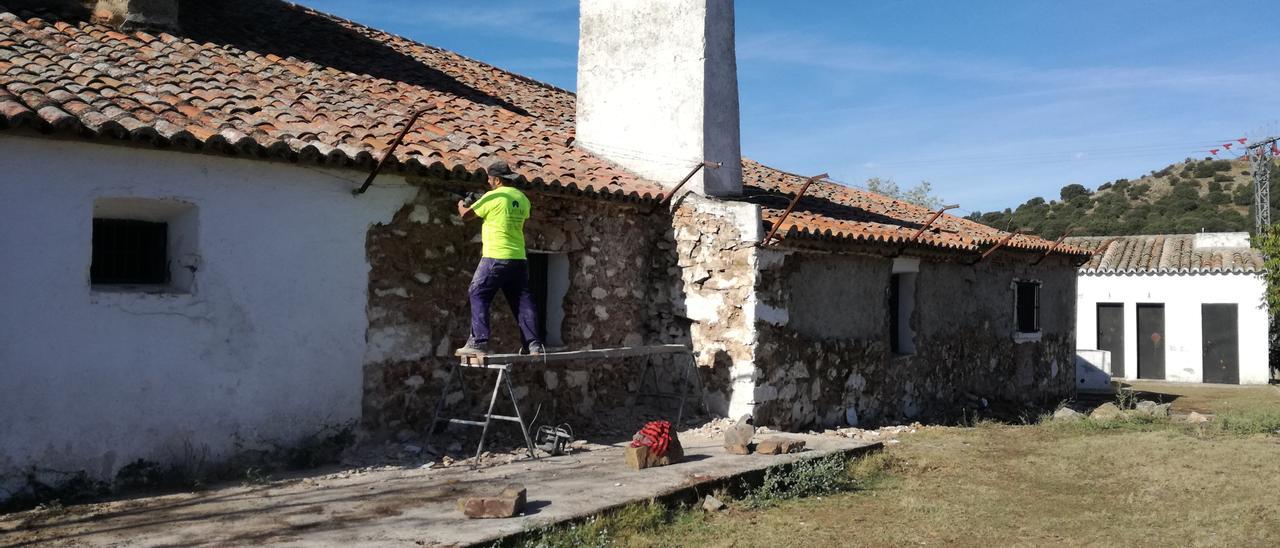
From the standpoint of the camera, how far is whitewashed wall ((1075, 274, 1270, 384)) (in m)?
21.7

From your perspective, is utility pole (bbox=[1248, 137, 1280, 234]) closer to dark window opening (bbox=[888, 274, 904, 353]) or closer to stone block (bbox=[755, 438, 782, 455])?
dark window opening (bbox=[888, 274, 904, 353])

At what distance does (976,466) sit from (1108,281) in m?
16.7

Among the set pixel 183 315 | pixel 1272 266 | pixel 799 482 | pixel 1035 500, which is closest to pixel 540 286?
pixel 799 482

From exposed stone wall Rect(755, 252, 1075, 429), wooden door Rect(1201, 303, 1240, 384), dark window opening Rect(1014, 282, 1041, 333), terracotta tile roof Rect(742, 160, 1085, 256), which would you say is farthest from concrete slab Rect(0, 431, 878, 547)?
wooden door Rect(1201, 303, 1240, 384)

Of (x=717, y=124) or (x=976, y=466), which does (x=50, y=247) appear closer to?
(x=717, y=124)

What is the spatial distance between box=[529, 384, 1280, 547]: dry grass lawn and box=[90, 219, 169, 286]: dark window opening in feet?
12.8

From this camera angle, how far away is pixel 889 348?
1209 cm

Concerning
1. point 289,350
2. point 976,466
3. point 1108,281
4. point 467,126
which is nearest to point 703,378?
point 976,466

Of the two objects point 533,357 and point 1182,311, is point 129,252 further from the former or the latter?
point 1182,311

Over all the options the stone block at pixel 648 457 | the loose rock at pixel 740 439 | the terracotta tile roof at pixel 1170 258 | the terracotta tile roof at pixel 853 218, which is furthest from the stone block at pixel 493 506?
the terracotta tile roof at pixel 1170 258

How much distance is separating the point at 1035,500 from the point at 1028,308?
916 centimetres

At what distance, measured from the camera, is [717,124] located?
10461 mm

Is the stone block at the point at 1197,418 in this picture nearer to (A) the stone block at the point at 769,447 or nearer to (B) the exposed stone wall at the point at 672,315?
(B) the exposed stone wall at the point at 672,315

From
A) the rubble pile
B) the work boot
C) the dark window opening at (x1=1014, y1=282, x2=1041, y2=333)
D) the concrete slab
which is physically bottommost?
the rubble pile
